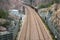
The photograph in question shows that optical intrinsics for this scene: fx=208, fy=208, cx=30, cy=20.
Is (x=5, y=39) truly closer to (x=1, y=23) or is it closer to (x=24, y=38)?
(x=24, y=38)

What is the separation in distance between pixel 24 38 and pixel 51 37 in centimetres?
267

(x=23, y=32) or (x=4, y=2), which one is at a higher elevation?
(x=4, y=2)

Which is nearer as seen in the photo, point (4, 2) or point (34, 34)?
point (34, 34)

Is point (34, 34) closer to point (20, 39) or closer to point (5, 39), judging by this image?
point (20, 39)

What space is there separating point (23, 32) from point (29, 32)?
65 cm

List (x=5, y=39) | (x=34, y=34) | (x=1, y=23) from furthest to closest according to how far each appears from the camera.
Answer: (x=1, y=23) < (x=34, y=34) < (x=5, y=39)

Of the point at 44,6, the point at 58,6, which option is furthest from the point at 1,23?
the point at 44,6

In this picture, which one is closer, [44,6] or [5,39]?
[5,39]

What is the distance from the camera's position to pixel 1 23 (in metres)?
23.9

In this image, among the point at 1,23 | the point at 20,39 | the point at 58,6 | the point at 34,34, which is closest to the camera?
the point at 20,39

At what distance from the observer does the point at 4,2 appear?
2484 cm

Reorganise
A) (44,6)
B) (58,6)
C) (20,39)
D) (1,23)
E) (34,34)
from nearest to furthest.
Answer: (20,39) → (34,34) → (1,23) → (58,6) → (44,6)

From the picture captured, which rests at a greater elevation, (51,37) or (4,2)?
(4,2)

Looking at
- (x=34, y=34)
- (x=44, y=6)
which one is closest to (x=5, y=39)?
(x=34, y=34)
